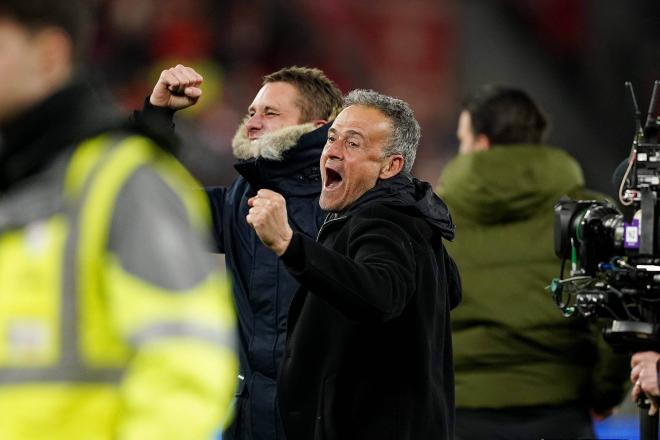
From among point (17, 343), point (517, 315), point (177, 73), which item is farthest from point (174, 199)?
point (517, 315)

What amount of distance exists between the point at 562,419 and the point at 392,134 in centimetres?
142

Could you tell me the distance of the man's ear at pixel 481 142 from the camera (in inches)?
191

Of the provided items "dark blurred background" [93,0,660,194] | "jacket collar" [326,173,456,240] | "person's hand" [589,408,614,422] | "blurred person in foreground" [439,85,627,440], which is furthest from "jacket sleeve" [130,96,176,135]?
"dark blurred background" [93,0,660,194]

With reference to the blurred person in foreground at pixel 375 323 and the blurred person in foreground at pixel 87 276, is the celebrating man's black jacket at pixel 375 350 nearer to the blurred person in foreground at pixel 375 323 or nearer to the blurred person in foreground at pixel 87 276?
the blurred person in foreground at pixel 375 323

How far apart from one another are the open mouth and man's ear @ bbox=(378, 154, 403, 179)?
0.34 ft

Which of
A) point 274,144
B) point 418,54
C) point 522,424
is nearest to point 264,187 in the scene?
point 274,144

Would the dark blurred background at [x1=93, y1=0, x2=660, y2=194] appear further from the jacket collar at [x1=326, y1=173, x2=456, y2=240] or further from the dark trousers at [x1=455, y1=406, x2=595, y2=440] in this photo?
the jacket collar at [x1=326, y1=173, x2=456, y2=240]

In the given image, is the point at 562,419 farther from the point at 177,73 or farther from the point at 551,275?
the point at 177,73

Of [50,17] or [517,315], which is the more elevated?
[50,17]

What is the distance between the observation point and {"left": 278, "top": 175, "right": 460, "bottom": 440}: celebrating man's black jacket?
10.5 feet

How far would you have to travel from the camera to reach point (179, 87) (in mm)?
3383

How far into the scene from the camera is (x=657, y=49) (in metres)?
11.7

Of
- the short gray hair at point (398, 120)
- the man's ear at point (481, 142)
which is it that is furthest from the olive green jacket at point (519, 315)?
the short gray hair at point (398, 120)

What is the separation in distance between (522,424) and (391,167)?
135 cm
